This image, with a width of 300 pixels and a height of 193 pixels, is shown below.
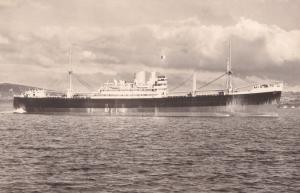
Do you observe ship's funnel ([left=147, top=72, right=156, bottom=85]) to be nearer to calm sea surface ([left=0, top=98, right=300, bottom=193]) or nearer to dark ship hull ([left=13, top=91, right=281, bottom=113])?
dark ship hull ([left=13, top=91, right=281, bottom=113])

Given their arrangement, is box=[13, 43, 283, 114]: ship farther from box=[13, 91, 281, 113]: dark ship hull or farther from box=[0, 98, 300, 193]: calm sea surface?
box=[0, 98, 300, 193]: calm sea surface

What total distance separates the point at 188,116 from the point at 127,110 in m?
13.6

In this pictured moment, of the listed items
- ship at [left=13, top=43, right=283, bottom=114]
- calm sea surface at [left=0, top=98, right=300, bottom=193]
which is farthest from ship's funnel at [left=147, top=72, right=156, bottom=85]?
calm sea surface at [left=0, top=98, right=300, bottom=193]

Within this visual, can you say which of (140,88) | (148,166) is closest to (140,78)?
(140,88)

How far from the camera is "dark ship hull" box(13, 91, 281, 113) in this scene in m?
87.6

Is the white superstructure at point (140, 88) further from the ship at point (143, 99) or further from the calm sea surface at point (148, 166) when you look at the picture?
the calm sea surface at point (148, 166)

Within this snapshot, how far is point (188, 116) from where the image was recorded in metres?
93.9

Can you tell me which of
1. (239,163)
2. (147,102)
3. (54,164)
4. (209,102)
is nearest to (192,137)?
(239,163)

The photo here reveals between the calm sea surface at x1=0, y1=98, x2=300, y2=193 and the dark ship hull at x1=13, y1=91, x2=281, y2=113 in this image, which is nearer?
the calm sea surface at x1=0, y1=98, x2=300, y2=193

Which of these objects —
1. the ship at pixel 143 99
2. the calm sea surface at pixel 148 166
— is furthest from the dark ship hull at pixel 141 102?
the calm sea surface at pixel 148 166

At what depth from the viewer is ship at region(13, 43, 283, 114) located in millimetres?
88250

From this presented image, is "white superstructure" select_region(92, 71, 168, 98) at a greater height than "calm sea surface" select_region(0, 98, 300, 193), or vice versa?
"white superstructure" select_region(92, 71, 168, 98)

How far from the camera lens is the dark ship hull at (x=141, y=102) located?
287ft

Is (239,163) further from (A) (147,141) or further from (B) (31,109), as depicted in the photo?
(B) (31,109)
